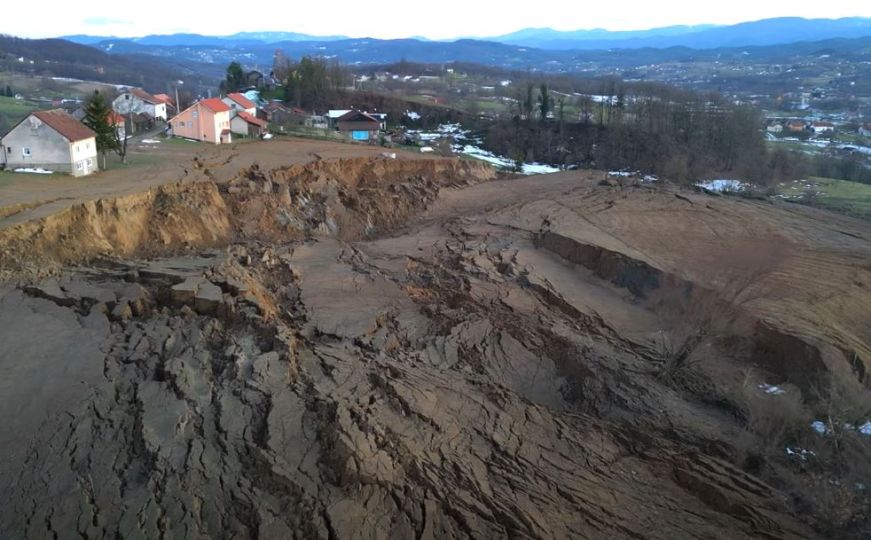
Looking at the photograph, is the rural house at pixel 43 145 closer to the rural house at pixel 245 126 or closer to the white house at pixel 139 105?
the rural house at pixel 245 126

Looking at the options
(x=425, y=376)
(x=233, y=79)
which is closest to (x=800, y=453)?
(x=425, y=376)

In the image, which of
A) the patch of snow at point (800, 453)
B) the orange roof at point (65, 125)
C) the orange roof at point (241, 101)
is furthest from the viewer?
the orange roof at point (241, 101)

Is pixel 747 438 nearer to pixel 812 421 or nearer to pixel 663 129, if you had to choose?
pixel 812 421

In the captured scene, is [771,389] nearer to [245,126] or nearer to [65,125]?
[65,125]

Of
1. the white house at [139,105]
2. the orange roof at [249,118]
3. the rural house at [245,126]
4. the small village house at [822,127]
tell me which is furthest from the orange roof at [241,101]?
the small village house at [822,127]

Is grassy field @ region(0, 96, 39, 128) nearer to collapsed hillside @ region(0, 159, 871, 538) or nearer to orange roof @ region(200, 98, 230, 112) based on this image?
orange roof @ region(200, 98, 230, 112)

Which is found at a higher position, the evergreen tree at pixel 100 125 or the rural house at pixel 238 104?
the rural house at pixel 238 104
